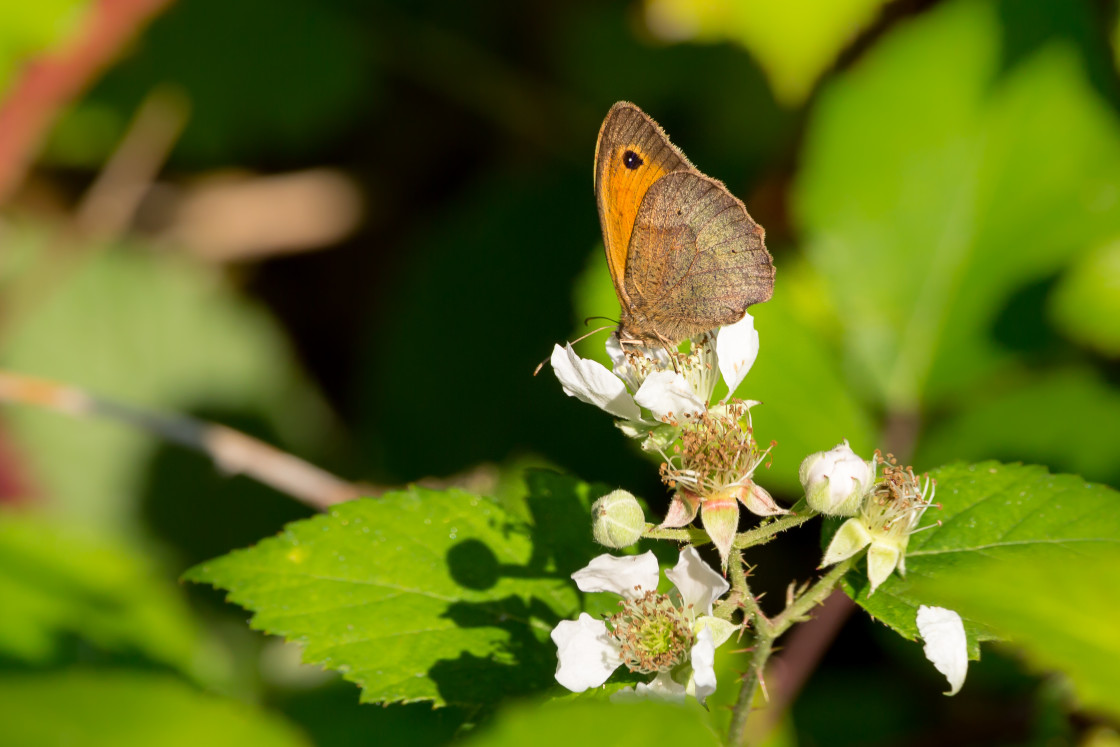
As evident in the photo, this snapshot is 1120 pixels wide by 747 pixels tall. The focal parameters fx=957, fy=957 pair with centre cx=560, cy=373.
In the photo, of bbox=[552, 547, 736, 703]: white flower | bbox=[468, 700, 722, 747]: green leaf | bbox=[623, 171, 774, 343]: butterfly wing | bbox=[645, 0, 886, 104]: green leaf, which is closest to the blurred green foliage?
bbox=[645, 0, 886, 104]: green leaf

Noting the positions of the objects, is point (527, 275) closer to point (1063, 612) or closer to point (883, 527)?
point (883, 527)

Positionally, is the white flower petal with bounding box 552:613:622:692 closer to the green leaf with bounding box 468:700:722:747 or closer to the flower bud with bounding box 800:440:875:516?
the flower bud with bounding box 800:440:875:516

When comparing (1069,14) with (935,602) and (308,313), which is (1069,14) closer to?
(935,602)

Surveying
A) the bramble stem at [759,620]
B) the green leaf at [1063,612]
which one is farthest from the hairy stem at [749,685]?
the green leaf at [1063,612]

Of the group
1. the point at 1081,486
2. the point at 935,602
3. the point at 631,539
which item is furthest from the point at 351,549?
the point at 1081,486

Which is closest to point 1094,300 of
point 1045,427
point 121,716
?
point 1045,427


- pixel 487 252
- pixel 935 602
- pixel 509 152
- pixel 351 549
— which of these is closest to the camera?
pixel 935 602
